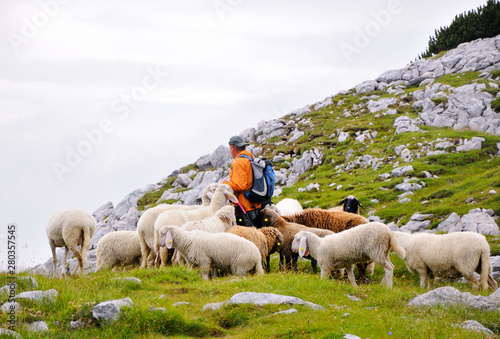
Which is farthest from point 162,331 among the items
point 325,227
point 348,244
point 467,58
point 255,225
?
point 467,58

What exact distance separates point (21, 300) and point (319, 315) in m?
4.73

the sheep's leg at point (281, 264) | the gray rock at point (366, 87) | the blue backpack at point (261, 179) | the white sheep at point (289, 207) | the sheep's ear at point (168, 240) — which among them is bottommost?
the sheep's leg at point (281, 264)

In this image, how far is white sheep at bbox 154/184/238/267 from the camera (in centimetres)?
1384

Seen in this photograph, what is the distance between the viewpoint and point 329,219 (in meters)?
15.1

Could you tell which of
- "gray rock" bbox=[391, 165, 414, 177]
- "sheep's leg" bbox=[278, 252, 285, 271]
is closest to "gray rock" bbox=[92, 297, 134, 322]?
"sheep's leg" bbox=[278, 252, 285, 271]

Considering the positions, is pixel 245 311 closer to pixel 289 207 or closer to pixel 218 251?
pixel 218 251

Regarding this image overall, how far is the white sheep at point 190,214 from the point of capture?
545 inches

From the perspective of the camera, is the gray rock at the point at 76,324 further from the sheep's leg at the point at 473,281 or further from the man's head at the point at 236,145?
the sheep's leg at the point at 473,281

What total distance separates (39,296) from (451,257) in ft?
31.5

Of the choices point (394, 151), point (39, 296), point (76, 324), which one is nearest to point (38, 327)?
point (76, 324)

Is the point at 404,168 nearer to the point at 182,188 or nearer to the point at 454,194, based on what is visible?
the point at 454,194

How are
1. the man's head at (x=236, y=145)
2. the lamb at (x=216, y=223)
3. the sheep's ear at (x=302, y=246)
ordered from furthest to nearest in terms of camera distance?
1. the man's head at (x=236, y=145)
2. the lamb at (x=216, y=223)
3. the sheep's ear at (x=302, y=246)

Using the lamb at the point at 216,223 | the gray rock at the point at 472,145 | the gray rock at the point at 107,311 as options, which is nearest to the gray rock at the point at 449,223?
the lamb at the point at 216,223

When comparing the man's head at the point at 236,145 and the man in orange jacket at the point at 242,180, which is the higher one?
the man's head at the point at 236,145
